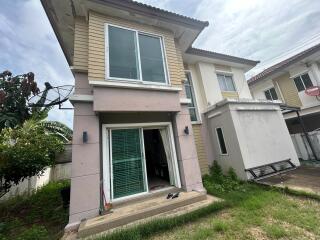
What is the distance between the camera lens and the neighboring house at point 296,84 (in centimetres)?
1060

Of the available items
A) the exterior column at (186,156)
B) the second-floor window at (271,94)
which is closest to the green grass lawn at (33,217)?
the exterior column at (186,156)

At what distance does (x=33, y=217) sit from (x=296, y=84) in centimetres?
1690

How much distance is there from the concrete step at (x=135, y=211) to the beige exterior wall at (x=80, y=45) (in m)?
4.44

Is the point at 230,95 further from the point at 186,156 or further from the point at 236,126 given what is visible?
the point at 186,156

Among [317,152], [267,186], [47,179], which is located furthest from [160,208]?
[317,152]

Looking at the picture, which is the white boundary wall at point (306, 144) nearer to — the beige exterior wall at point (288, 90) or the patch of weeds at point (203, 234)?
the beige exterior wall at point (288, 90)

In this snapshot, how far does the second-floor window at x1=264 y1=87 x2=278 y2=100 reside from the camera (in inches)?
517

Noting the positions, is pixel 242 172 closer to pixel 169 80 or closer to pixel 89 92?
→ pixel 169 80

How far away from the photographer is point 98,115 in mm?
4754

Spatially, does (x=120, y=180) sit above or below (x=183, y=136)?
below

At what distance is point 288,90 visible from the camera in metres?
12.2

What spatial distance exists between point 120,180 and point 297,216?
14.9 feet

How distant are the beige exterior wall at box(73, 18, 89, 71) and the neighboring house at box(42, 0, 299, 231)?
30 millimetres

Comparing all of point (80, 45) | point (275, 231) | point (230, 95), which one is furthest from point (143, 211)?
point (230, 95)
